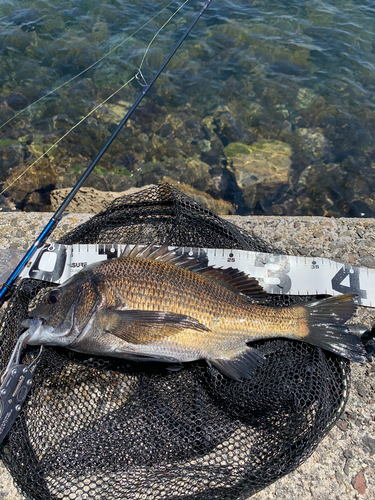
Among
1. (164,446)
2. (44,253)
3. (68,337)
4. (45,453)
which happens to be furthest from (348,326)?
(44,253)

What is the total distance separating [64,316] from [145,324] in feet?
2.31

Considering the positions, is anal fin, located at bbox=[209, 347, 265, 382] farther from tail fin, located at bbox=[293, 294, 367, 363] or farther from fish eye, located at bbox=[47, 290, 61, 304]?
fish eye, located at bbox=[47, 290, 61, 304]

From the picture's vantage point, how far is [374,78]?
28.7 feet

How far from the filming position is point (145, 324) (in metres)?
3.01

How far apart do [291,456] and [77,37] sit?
10872 mm

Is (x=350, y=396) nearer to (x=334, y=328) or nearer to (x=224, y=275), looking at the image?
(x=334, y=328)

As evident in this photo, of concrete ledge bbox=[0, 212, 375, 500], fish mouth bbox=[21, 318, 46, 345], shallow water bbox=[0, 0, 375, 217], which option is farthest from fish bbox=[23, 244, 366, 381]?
shallow water bbox=[0, 0, 375, 217]

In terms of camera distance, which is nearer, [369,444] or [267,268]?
[369,444]

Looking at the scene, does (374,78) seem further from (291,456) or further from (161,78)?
(291,456)

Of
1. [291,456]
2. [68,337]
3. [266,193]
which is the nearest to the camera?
[291,456]

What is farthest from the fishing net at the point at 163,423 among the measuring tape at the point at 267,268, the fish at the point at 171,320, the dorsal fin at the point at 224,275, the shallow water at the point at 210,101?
the shallow water at the point at 210,101

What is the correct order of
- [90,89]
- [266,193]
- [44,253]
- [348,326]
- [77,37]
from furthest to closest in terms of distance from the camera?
[77,37]
[90,89]
[266,193]
[44,253]
[348,326]

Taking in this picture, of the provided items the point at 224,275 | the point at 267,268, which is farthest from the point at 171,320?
the point at 267,268

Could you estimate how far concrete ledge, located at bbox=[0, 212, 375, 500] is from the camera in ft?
9.50
